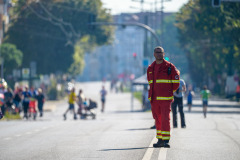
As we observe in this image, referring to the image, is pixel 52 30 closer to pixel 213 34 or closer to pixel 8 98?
pixel 213 34

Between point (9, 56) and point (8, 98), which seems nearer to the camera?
point (8, 98)

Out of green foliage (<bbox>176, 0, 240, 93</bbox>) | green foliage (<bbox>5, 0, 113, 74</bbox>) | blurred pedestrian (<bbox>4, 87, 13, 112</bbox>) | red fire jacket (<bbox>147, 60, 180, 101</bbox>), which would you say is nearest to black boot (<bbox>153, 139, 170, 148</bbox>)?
red fire jacket (<bbox>147, 60, 180, 101</bbox>)

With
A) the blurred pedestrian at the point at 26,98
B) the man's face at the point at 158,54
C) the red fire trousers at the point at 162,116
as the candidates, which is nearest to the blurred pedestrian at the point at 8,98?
the blurred pedestrian at the point at 26,98

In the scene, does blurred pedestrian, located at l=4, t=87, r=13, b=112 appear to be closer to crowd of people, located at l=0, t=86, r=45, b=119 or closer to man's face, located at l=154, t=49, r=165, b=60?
crowd of people, located at l=0, t=86, r=45, b=119

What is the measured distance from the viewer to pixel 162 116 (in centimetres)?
1212

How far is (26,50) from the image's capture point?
2689 inches

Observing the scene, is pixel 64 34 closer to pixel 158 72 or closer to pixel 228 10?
pixel 228 10

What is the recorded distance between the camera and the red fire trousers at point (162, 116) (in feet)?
39.7

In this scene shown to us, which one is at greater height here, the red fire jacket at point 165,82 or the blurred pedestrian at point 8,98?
the red fire jacket at point 165,82

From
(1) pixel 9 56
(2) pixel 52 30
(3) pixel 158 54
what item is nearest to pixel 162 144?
(3) pixel 158 54

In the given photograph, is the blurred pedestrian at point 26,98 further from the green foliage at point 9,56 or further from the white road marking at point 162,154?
the green foliage at point 9,56

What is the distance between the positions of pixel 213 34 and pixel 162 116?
4231cm

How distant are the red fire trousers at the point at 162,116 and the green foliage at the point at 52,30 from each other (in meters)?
55.1

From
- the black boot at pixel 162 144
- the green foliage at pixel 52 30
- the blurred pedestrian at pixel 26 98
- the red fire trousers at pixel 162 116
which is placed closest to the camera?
the red fire trousers at pixel 162 116
